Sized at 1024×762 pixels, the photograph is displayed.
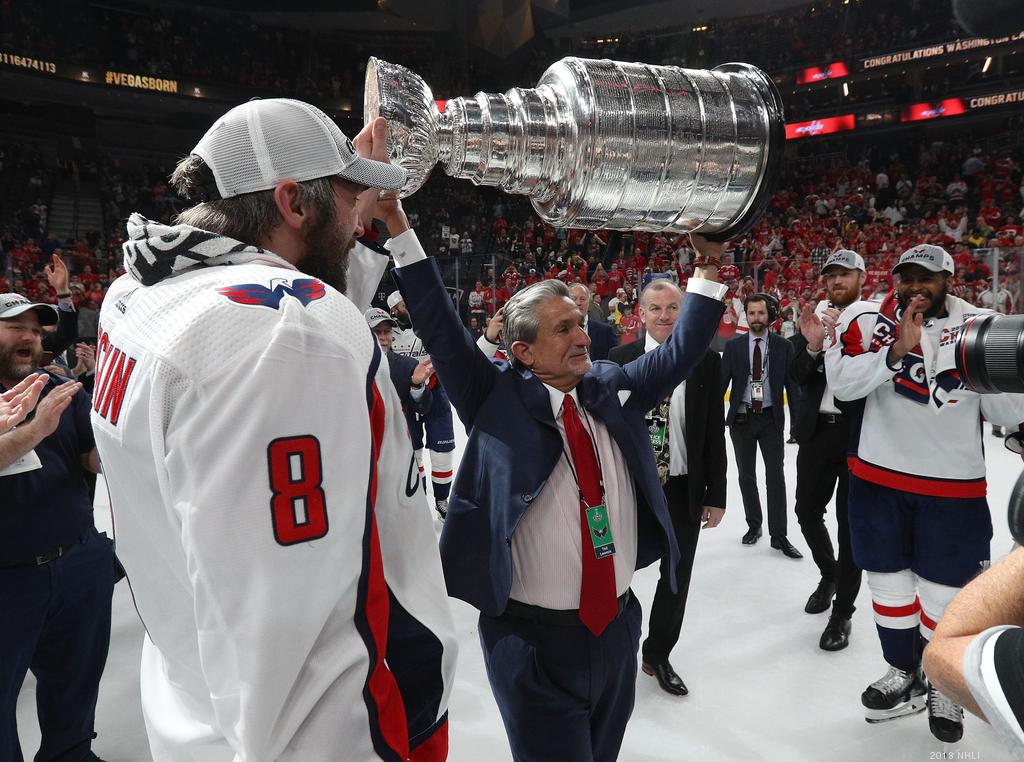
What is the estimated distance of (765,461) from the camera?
5.09m

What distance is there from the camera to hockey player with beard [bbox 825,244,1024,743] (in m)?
2.80

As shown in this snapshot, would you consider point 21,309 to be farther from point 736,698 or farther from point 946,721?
point 946,721

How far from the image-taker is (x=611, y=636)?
79.6 inches

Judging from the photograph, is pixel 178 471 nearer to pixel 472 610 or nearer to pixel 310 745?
pixel 310 745

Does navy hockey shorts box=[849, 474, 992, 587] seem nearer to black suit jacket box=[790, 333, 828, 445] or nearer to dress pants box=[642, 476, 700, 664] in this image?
dress pants box=[642, 476, 700, 664]

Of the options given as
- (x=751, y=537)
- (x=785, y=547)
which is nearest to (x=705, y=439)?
(x=785, y=547)

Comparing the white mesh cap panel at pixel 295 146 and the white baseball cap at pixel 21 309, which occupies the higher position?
the white mesh cap panel at pixel 295 146

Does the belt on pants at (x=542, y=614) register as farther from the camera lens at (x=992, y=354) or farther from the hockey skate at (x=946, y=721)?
the hockey skate at (x=946, y=721)

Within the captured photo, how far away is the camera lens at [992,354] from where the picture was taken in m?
1.25

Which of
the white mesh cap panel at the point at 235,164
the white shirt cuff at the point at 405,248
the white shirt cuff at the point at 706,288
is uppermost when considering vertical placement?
the white mesh cap panel at the point at 235,164

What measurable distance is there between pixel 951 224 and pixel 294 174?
17243mm

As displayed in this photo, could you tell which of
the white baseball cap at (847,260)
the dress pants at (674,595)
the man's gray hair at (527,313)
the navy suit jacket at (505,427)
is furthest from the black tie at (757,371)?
the man's gray hair at (527,313)

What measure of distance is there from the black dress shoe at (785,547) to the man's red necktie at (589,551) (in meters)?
3.16

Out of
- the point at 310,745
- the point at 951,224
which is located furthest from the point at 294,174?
the point at 951,224
